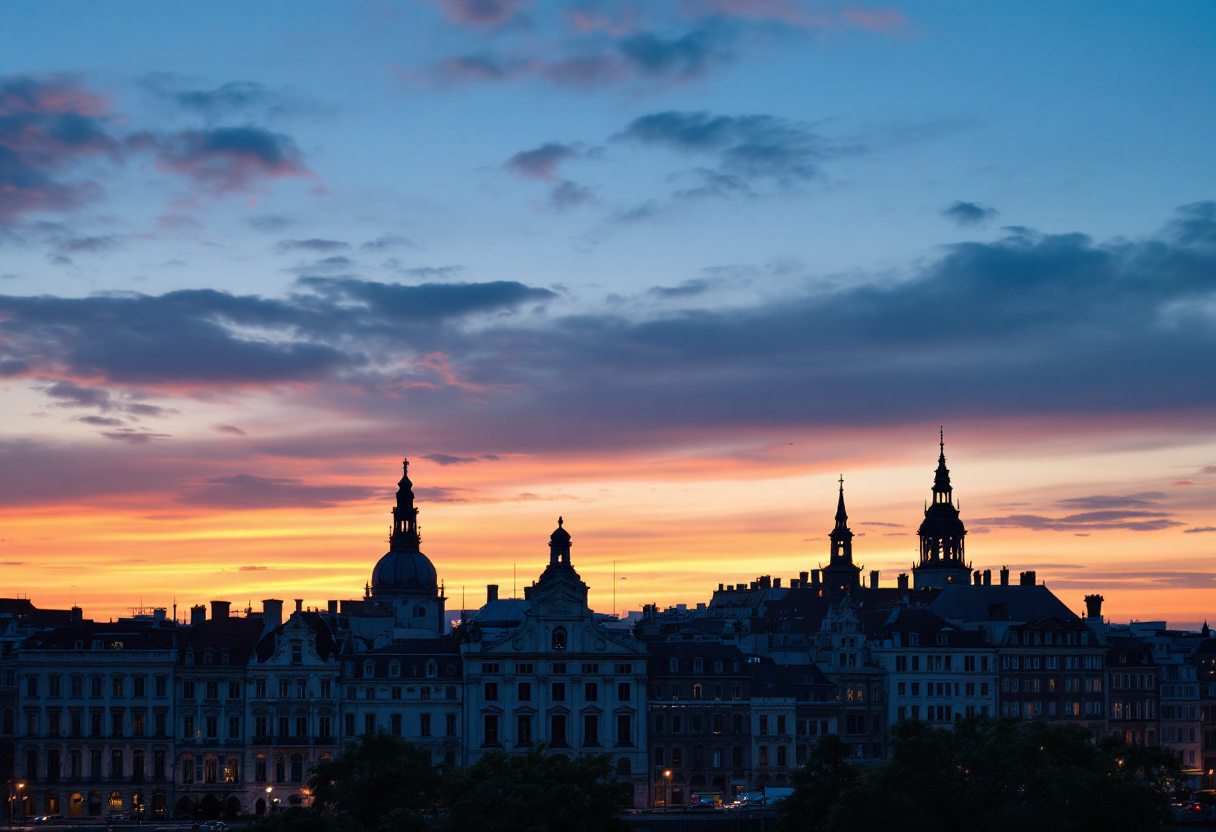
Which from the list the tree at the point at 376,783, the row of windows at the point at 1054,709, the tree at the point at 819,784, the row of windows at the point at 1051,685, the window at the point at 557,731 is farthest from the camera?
the row of windows at the point at 1051,685

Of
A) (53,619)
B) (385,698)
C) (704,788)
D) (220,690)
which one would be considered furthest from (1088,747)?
(53,619)

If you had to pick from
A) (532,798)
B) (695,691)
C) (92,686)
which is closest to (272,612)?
(92,686)

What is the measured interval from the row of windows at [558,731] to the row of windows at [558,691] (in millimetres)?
1443

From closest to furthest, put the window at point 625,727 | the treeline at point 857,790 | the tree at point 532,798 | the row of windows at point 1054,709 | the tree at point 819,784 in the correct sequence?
the treeline at point 857,790
the tree at point 532,798
the tree at point 819,784
the window at point 625,727
the row of windows at point 1054,709

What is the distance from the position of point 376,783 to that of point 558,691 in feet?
141

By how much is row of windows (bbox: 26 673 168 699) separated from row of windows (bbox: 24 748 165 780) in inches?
186

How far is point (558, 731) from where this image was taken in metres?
156

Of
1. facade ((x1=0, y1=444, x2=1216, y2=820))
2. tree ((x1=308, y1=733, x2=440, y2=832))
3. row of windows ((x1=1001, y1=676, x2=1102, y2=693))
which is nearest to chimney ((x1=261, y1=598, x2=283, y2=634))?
facade ((x1=0, y1=444, x2=1216, y2=820))

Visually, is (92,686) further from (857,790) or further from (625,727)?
(857,790)

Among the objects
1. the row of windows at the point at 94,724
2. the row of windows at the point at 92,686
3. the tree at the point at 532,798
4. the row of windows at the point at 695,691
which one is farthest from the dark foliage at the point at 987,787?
the row of windows at the point at 92,686

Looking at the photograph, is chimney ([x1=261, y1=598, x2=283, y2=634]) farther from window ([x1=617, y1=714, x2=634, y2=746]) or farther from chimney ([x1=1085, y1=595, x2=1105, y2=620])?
chimney ([x1=1085, y1=595, x2=1105, y2=620])

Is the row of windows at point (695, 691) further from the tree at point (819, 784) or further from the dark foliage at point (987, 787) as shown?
the tree at point (819, 784)

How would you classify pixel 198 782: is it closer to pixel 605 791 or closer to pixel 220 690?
pixel 220 690

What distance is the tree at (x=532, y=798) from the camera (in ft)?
348
